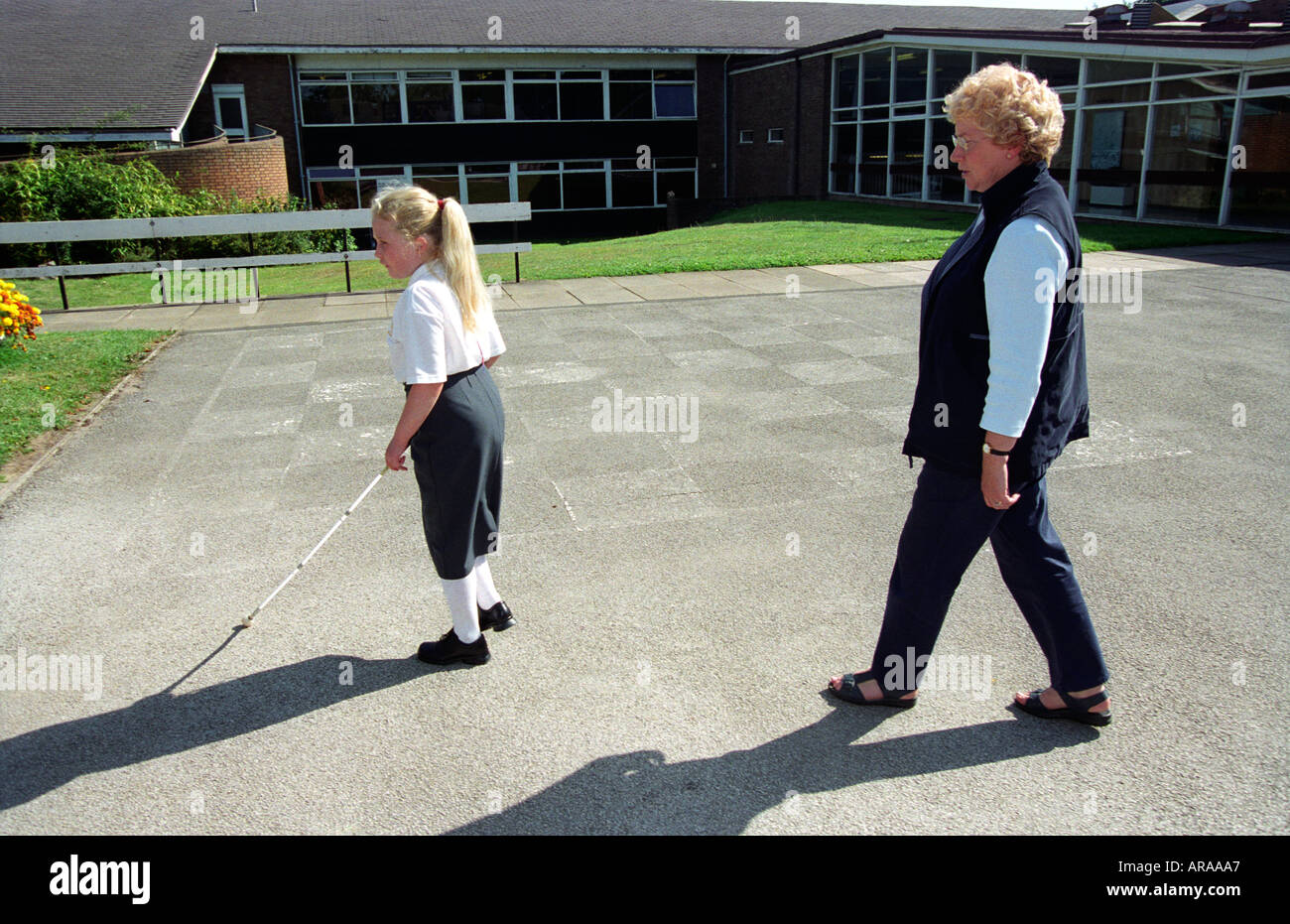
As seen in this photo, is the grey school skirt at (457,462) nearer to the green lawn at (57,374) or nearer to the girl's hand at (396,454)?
the girl's hand at (396,454)

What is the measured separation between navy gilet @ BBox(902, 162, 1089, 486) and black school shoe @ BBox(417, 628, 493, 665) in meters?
1.89

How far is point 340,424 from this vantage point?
7133 millimetres

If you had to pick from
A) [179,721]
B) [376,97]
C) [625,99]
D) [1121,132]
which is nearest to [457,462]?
[179,721]

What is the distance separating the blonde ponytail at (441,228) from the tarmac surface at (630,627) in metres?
1.49

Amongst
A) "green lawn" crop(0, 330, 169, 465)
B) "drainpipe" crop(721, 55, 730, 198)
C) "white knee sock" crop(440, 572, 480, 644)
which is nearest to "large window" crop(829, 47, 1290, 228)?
"drainpipe" crop(721, 55, 730, 198)

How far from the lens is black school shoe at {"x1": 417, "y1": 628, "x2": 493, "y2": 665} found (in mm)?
3828

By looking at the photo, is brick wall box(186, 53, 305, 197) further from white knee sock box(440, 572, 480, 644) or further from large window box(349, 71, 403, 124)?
white knee sock box(440, 572, 480, 644)

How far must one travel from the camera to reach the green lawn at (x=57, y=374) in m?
7.09

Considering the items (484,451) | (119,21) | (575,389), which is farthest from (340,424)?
(119,21)

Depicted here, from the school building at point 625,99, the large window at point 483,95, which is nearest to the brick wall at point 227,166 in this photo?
the school building at point 625,99

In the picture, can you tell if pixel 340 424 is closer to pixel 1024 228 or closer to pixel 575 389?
pixel 575 389

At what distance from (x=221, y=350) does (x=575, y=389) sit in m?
4.16

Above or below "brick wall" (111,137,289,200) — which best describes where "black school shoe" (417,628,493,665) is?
below

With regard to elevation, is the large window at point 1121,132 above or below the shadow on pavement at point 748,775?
above
